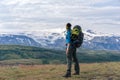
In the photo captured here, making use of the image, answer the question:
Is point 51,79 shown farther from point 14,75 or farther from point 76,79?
point 14,75

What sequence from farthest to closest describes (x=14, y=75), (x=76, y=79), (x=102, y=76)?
(x=14, y=75) → (x=102, y=76) → (x=76, y=79)


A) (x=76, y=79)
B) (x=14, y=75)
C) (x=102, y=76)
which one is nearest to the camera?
(x=76, y=79)

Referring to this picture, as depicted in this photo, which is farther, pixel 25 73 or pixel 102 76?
pixel 25 73

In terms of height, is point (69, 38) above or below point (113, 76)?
above

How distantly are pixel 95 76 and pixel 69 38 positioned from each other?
3542 millimetres

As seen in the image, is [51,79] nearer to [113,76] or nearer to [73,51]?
[73,51]

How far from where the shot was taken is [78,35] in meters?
24.4

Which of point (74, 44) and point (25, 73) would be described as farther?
point (25, 73)

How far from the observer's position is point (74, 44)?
80.3ft

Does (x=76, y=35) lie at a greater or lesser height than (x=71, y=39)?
greater

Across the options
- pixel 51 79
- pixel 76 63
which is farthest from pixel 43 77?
pixel 76 63

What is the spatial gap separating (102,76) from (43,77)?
175 inches

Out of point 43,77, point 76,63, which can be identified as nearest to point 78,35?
point 76,63

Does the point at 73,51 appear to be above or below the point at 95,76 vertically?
above
